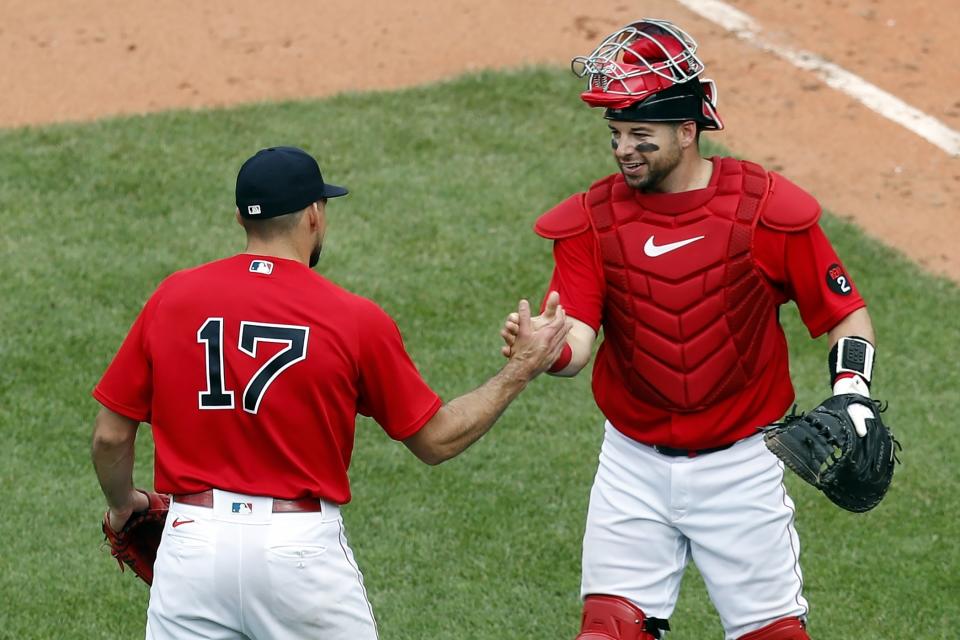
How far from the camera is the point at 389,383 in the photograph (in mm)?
5102

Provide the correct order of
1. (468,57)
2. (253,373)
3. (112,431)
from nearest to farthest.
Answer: (253,373) < (112,431) < (468,57)

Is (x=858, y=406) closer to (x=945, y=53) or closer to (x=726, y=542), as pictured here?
(x=726, y=542)

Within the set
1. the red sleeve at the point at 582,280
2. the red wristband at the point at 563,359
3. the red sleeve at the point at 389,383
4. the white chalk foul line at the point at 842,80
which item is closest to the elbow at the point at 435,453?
the red sleeve at the point at 389,383

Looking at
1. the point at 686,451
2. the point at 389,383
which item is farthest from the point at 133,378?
the point at 686,451

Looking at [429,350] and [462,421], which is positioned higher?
[462,421]

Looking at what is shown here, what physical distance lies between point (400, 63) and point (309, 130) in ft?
4.50

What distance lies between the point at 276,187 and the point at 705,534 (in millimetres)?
1924

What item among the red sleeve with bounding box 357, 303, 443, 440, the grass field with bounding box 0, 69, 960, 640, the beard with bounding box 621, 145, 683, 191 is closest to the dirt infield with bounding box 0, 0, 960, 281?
the grass field with bounding box 0, 69, 960, 640

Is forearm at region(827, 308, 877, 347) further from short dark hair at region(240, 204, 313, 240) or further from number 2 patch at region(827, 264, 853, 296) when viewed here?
short dark hair at region(240, 204, 313, 240)

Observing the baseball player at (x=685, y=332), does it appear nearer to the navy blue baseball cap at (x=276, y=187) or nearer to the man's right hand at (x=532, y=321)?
the man's right hand at (x=532, y=321)

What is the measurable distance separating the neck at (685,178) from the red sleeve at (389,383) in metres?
1.14

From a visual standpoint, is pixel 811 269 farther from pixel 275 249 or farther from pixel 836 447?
pixel 275 249

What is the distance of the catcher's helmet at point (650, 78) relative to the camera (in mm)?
5559

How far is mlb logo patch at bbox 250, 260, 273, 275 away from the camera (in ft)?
16.5
